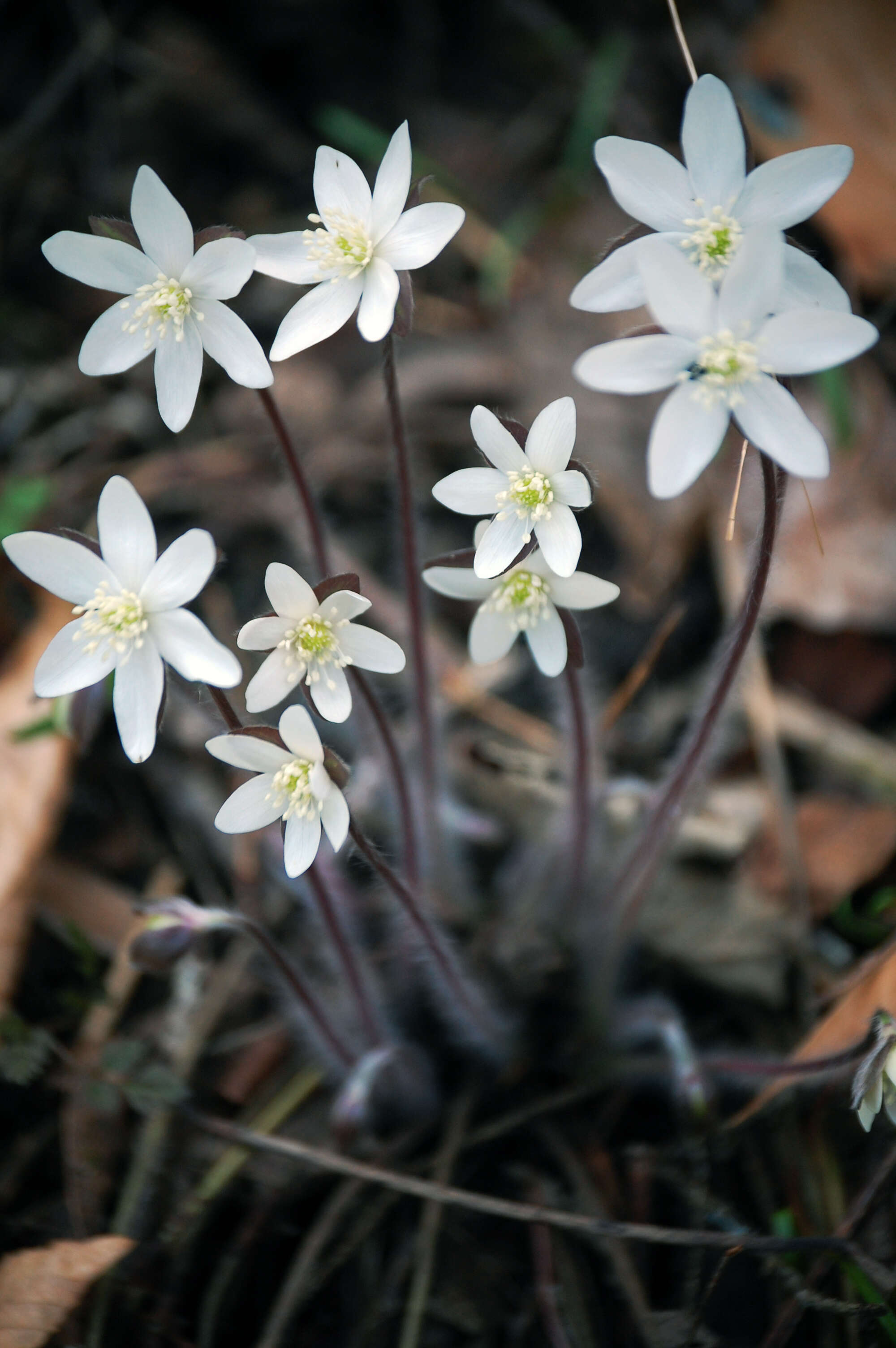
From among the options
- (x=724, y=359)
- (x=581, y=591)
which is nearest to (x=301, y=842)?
(x=581, y=591)

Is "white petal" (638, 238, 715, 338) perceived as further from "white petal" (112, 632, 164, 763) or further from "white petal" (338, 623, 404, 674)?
"white petal" (112, 632, 164, 763)

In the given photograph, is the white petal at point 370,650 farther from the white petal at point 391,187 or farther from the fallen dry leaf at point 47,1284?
the fallen dry leaf at point 47,1284

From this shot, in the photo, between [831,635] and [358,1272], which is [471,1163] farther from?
[831,635]

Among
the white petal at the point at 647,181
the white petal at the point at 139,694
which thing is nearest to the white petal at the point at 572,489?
the white petal at the point at 647,181

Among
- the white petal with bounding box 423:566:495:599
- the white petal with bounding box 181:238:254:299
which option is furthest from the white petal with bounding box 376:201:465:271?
the white petal with bounding box 423:566:495:599

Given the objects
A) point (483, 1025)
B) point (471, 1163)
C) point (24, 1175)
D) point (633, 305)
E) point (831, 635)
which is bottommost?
point (471, 1163)

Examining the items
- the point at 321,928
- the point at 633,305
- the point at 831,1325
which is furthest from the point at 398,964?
the point at 633,305

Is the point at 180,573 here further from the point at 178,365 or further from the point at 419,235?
the point at 419,235
